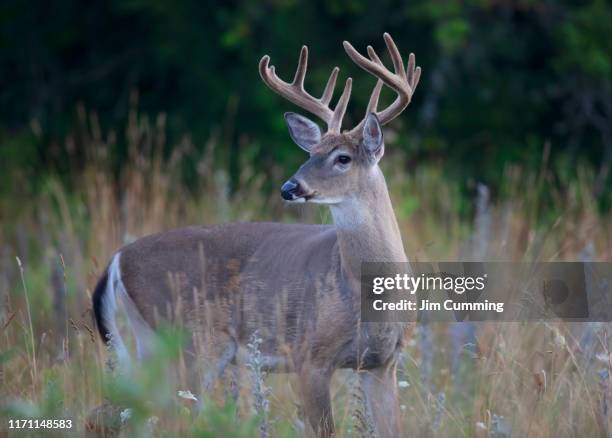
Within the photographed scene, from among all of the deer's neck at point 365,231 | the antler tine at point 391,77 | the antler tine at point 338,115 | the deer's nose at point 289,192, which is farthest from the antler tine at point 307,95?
the deer's nose at point 289,192

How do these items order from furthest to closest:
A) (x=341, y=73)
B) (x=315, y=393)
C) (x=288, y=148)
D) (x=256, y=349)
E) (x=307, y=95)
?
(x=288, y=148), (x=341, y=73), (x=307, y=95), (x=315, y=393), (x=256, y=349)

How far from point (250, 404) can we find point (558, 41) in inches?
240

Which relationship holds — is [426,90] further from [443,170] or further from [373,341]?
[373,341]

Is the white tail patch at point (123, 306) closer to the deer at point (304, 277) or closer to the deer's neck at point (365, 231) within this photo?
the deer at point (304, 277)

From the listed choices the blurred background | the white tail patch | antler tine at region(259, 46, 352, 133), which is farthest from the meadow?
antler tine at region(259, 46, 352, 133)

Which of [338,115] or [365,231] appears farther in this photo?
[338,115]

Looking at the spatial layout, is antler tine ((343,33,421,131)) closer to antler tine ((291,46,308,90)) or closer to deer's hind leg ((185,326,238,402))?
antler tine ((291,46,308,90))

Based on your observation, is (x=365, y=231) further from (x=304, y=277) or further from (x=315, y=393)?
(x=315, y=393)

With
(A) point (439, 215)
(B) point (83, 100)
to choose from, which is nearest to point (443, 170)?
(A) point (439, 215)

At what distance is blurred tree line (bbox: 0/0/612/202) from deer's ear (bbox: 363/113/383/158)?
3977 mm

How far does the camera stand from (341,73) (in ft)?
31.9

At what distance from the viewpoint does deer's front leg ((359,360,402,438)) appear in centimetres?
444

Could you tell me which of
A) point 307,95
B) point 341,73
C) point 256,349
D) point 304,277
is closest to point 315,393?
point 304,277

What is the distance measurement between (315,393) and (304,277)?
54 centimetres
